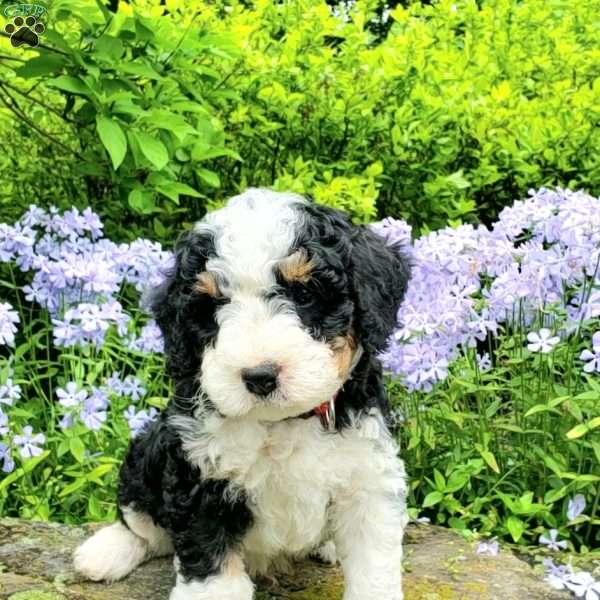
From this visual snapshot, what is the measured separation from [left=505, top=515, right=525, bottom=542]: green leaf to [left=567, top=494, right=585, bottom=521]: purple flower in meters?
0.21

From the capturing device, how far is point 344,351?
11.5 feet

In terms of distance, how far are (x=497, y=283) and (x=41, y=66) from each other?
2629 mm

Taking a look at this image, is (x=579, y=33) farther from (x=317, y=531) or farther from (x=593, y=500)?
(x=317, y=531)

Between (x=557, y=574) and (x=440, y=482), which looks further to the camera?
(x=440, y=482)

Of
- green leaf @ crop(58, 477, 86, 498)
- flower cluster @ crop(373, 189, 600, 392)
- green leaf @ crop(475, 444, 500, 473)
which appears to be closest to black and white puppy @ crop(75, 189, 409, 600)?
flower cluster @ crop(373, 189, 600, 392)

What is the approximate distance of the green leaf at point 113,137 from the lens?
500 centimetres

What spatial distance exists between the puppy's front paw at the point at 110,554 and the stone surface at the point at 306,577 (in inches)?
1.7

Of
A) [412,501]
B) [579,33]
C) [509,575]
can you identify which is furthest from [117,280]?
[579,33]

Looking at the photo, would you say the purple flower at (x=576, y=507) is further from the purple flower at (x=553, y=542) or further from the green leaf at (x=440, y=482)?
the green leaf at (x=440, y=482)

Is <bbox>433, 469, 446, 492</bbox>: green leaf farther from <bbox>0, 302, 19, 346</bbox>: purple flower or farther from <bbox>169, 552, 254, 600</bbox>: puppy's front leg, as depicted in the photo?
<bbox>0, 302, 19, 346</bbox>: purple flower

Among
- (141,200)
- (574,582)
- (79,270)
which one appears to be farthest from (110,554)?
(141,200)

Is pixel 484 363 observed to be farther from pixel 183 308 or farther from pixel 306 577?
pixel 183 308

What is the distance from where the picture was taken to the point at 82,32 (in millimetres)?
5668

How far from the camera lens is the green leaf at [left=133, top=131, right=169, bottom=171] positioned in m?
5.17
